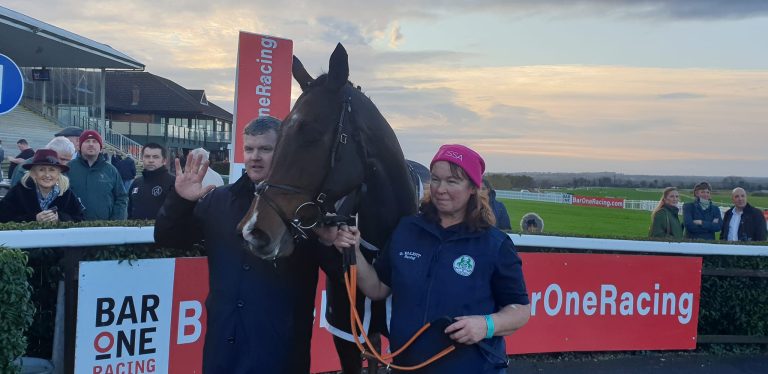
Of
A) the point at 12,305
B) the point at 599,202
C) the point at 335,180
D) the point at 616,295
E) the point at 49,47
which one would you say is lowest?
the point at 599,202

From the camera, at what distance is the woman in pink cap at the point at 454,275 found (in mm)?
2445

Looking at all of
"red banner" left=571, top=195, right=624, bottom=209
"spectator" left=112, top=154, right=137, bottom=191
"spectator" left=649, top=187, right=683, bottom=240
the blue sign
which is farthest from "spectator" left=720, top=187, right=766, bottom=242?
"red banner" left=571, top=195, right=624, bottom=209

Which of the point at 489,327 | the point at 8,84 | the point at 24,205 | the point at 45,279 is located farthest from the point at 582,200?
the point at 489,327

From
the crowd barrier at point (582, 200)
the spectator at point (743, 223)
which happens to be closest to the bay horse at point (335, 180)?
the spectator at point (743, 223)

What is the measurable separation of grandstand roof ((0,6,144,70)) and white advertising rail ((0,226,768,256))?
15871 millimetres

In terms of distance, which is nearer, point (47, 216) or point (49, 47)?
point (47, 216)

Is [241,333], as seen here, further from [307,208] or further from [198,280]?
[198,280]

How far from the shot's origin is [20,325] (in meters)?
3.51

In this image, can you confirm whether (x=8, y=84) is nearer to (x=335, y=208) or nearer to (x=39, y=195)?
(x=39, y=195)

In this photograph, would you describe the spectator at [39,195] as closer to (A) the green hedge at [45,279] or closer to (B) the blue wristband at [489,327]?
(A) the green hedge at [45,279]

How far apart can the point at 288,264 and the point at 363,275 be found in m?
0.33

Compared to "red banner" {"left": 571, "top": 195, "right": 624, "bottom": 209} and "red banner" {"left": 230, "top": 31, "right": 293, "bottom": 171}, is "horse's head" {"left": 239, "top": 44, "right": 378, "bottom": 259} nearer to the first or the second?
"red banner" {"left": 230, "top": 31, "right": 293, "bottom": 171}

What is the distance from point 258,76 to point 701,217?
615 centimetres

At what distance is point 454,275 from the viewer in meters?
2.47
